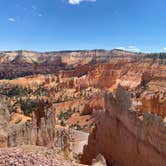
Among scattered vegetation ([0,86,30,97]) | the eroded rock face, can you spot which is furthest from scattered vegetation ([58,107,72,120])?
the eroded rock face

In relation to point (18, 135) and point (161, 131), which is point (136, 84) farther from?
point (161, 131)

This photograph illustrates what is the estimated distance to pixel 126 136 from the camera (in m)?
19.9

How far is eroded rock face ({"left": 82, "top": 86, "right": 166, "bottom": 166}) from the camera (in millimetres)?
16297

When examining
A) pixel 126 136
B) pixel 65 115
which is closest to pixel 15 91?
pixel 65 115

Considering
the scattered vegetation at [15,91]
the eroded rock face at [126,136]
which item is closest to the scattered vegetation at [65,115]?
the scattered vegetation at [15,91]

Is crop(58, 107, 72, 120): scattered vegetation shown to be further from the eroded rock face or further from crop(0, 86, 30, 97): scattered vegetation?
the eroded rock face

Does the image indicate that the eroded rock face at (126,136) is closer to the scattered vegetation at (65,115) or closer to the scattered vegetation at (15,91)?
the scattered vegetation at (65,115)

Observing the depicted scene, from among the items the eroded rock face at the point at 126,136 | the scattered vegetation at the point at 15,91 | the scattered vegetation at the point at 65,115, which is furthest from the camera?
the scattered vegetation at the point at 15,91

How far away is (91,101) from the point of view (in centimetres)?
7194

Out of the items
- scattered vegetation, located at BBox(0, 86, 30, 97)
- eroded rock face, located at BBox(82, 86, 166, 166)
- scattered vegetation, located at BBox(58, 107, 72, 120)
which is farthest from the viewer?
scattered vegetation, located at BBox(0, 86, 30, 97)

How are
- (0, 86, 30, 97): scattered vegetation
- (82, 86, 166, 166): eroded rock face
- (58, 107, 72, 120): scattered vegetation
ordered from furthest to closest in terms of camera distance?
(0, 86, 30, 97): scattered vegetation < (58, 107, 72, 120): scattered vegetation < (82, 86, 166, 166): eroded rock face

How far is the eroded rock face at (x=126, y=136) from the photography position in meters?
16.3

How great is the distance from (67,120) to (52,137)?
126 ft

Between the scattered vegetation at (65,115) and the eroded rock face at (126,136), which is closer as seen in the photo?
the eroded rock face at (126,136)
